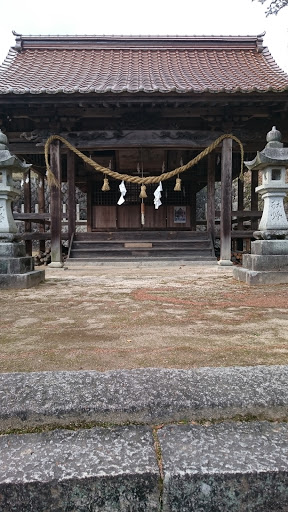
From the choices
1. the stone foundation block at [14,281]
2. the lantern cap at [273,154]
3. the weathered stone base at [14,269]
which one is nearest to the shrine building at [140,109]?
the lantern cap at [273,154]

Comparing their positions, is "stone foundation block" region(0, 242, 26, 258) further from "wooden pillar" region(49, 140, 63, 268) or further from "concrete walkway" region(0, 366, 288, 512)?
"concrete walkway" region(0, 366, 288, 512)

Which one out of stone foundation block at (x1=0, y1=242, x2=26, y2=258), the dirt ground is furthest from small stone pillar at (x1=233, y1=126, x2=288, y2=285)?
stone foundation block at (x1=0, y1=242, x2=26, y2=258)

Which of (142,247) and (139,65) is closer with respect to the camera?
(142,247)

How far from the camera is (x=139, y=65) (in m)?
8.99

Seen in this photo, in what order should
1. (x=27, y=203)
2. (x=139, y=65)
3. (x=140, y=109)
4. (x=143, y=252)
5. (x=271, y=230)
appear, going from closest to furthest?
(x=271, y=230)
(x=140, y=109)
(x=143, y=252)
(x=139, y=65)
(x=27, y=203)

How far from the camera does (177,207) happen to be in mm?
12781

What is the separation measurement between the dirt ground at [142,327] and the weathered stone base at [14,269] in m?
0.23

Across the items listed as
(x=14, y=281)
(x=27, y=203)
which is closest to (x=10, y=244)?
(x=14, y=281)

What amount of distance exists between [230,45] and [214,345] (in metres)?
10.9

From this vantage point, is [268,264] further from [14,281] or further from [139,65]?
[139,65]

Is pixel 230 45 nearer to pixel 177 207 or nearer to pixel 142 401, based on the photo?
pixel 177 207

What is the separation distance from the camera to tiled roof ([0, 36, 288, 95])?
7.02 m

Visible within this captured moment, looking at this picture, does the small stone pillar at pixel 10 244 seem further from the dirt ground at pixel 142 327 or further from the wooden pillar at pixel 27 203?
the wooden pillar at pixel 27 203

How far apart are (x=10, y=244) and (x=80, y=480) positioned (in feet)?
13.6
